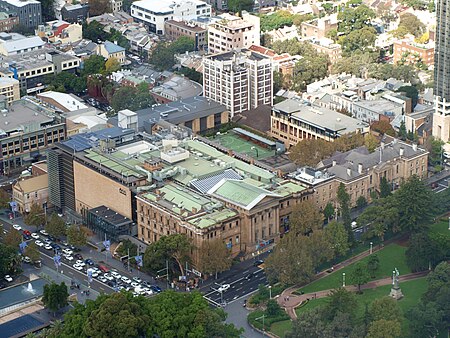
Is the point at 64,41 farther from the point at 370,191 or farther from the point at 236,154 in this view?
the point at 370,191

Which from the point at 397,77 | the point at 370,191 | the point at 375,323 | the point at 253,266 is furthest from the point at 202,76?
the point at 375,323

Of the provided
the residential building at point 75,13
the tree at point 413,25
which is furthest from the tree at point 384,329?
the residential building at point 75,13

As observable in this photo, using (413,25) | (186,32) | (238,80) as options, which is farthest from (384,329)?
(186,32)

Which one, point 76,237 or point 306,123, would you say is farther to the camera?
point 306,123

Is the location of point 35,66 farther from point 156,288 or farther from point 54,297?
point 54,297

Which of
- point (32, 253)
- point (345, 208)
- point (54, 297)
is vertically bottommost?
point (32, 253)
